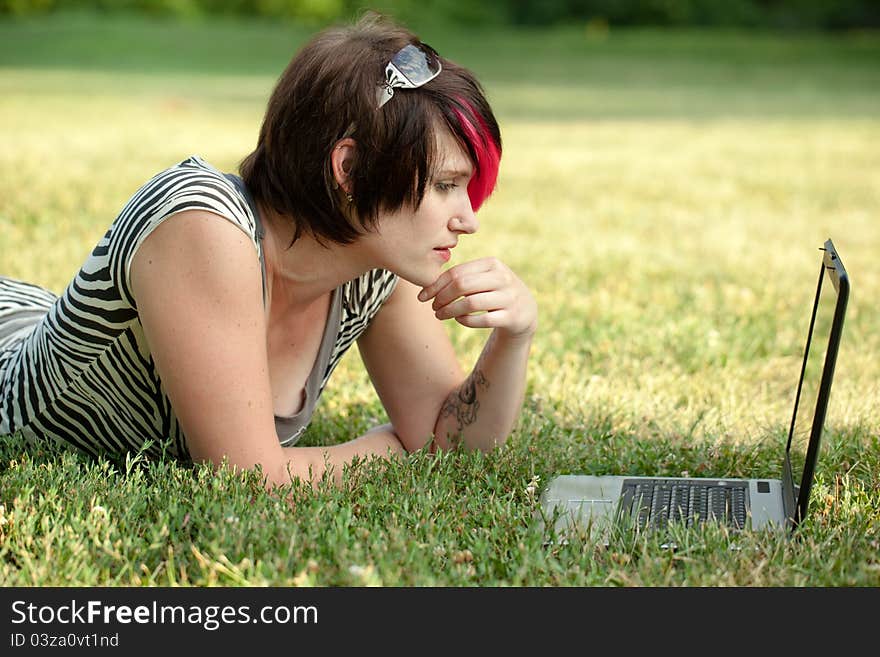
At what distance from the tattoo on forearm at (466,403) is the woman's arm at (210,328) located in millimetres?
705

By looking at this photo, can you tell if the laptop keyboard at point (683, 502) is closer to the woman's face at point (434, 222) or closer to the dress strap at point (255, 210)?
the woman's face at point (434, 222)

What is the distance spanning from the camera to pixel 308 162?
9.04 feet

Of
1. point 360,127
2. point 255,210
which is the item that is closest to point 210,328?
point 255,210

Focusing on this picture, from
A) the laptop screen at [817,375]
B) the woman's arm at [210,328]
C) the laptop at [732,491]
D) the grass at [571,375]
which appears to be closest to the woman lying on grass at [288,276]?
the woman's arm at [210,328]

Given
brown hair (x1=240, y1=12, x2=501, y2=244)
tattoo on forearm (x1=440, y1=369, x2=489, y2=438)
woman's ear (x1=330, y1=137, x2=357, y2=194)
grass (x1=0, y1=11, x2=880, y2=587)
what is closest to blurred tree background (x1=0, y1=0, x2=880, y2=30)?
grass (x1=0, y1=11, x2=880, y2=587)

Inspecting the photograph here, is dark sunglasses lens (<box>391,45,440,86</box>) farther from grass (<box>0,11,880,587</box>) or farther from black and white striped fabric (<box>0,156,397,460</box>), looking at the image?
grass (<box>0,11,880,587</box>)

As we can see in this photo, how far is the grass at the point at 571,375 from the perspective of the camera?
2453mm

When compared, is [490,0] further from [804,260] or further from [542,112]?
[804,260]

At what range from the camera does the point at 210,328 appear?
264 centimetres

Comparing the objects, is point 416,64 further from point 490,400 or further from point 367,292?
point 490,400

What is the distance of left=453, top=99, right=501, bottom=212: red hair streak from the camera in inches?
107

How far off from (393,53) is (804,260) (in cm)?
480

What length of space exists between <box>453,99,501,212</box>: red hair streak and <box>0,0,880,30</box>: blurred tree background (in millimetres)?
35064
